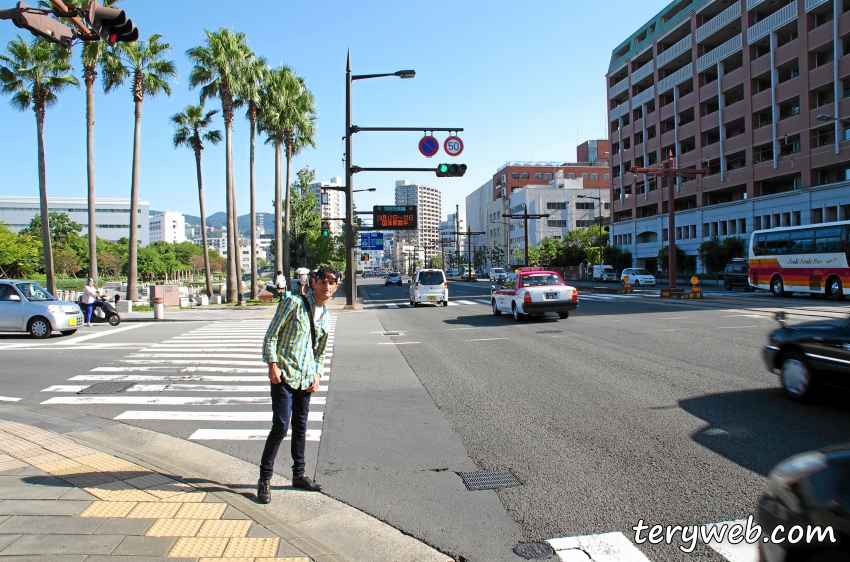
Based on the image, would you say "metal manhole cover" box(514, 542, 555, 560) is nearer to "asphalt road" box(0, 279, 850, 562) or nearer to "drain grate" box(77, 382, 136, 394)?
"asphalt road" box(0, 279, 850, 562)

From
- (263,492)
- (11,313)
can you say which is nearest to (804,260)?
(263,492)

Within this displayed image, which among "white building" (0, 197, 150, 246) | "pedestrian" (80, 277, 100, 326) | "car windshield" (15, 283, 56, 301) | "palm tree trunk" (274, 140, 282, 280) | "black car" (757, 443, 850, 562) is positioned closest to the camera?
"black car" (757, 443, 850, 562)

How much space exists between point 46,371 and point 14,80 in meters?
26.6

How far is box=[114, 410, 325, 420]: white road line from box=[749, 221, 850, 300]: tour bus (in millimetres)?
27484

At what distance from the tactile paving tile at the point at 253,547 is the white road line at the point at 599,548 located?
5.85 ft

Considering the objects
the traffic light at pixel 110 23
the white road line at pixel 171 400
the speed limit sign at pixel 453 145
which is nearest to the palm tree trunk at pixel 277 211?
the speed limit sign at pixel 453 145

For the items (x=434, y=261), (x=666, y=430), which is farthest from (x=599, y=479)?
(x=434, y=261)

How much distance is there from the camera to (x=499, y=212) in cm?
12712

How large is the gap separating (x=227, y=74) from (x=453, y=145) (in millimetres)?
16745

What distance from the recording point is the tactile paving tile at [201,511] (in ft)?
13.8

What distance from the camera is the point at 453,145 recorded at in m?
22.5

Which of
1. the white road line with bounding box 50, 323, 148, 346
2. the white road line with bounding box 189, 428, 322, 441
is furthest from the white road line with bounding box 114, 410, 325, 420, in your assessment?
the white road line with bounding box 50, 323, 148, 346

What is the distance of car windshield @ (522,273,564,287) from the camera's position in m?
19.3

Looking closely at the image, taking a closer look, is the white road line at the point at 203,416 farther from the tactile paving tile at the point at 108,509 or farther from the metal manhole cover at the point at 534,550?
the metal manhole cover at the point at 534,550
